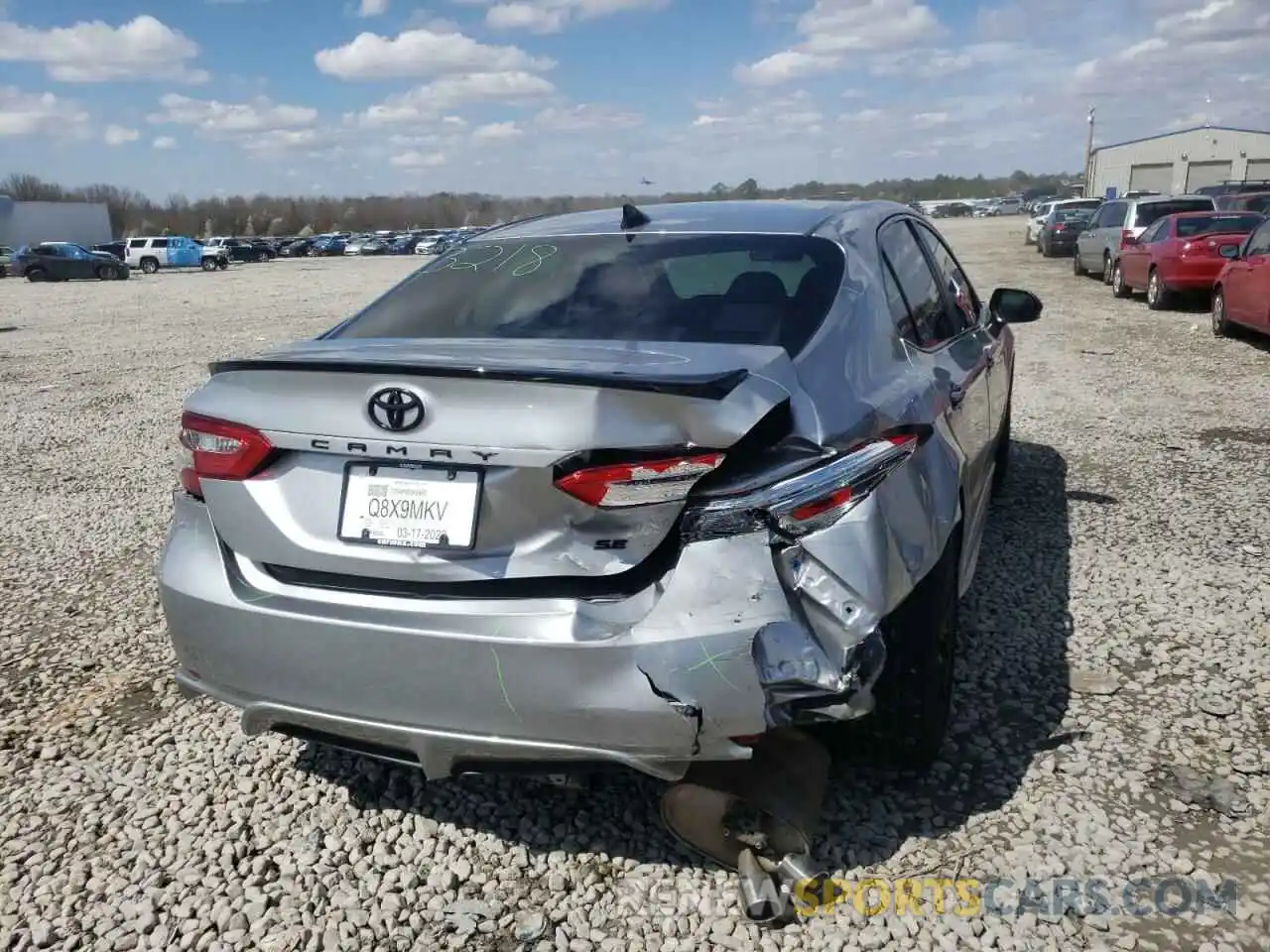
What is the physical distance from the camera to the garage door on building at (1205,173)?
201 ft

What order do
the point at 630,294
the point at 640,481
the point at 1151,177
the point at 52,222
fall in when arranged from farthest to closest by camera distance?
the point at 1151,177
the point at 52,222
the point at 630,294
the point at 640,481

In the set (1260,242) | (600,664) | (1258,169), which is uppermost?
(600,664)

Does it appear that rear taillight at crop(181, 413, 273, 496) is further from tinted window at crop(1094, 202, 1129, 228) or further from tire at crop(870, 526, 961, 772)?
tinted window at crop(1094, 202, 1129, 228)

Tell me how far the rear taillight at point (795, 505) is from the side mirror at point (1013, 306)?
286 cm

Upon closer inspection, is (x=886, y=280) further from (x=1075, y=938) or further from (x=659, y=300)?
(x=1075, y=938)

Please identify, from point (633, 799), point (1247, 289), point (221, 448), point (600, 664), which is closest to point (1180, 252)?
point (1247, 289)

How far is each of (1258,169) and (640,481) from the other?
70.4 metres

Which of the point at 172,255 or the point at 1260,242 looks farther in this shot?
Answer: the point at 172,255

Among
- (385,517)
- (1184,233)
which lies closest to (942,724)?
(385,517)

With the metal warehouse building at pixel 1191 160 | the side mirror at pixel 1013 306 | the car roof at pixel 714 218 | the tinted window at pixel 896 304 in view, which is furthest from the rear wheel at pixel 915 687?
the metal warehouse building at pixel 1191 160

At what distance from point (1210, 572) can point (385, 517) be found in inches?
147

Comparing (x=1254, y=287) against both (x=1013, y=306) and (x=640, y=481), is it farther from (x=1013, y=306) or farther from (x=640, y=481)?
(x=640, y=481)

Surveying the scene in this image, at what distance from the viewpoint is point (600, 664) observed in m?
→ 2.16

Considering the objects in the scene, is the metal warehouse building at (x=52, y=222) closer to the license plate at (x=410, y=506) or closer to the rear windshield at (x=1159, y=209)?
the rear windshield at (x=1159, y=209)
